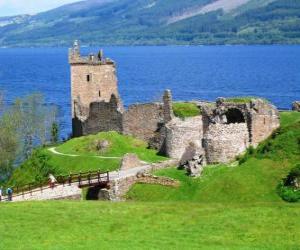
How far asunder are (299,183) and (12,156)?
47607 millimetres

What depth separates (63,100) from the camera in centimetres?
17450

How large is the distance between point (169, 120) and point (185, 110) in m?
2.98

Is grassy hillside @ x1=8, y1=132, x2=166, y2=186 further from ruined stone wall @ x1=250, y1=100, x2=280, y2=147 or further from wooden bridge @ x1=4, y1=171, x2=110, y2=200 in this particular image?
ruined stone wall @ x1=250, y1=100, x2=280, y2=147

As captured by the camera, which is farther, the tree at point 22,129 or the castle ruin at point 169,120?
the tree at point 22,129

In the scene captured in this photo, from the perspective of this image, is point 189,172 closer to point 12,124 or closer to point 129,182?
point 129,182

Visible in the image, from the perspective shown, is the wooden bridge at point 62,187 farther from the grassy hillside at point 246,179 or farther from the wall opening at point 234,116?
the wall opening at point 234,116

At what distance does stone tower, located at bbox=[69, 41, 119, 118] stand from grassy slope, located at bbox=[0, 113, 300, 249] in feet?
124

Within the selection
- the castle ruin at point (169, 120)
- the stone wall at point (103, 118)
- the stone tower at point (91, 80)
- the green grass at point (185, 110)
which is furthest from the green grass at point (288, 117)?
the stone tower at point (91, 80)

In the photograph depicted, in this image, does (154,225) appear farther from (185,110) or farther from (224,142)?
(185,110)

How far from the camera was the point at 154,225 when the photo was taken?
33.3m

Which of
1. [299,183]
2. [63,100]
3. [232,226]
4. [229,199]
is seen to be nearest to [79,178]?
[229,199]

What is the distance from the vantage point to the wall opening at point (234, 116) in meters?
53.6

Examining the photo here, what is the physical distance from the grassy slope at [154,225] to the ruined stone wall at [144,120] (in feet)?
72.7

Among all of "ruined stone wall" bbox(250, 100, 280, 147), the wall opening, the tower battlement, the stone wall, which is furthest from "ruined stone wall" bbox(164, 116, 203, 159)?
the tower battlement
